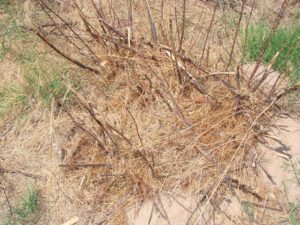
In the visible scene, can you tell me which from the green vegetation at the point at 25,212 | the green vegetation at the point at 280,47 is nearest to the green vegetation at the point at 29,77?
the green vegetation at the point at 25,212

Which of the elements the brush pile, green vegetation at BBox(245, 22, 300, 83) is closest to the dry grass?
the brush pile

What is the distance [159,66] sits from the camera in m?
2.47

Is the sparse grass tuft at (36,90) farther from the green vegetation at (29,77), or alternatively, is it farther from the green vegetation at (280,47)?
the green vegetation at (280,47)

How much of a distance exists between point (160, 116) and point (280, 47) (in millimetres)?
816

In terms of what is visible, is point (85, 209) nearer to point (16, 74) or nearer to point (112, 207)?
point (112, 207)

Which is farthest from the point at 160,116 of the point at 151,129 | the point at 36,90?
the point at 36,90

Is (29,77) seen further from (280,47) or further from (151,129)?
(280,47)

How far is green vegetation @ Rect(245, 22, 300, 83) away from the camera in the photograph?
8.02ft

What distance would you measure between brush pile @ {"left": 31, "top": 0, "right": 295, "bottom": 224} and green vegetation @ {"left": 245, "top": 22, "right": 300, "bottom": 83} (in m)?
0.08

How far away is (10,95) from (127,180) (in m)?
0.87

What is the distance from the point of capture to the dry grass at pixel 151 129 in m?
2.09

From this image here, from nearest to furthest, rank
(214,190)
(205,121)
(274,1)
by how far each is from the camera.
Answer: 1. (214,190)
2. (205,121)
3. (274,1)

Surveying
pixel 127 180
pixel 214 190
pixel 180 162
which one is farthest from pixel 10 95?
pixel 214 190

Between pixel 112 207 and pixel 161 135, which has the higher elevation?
pixel 161 135
